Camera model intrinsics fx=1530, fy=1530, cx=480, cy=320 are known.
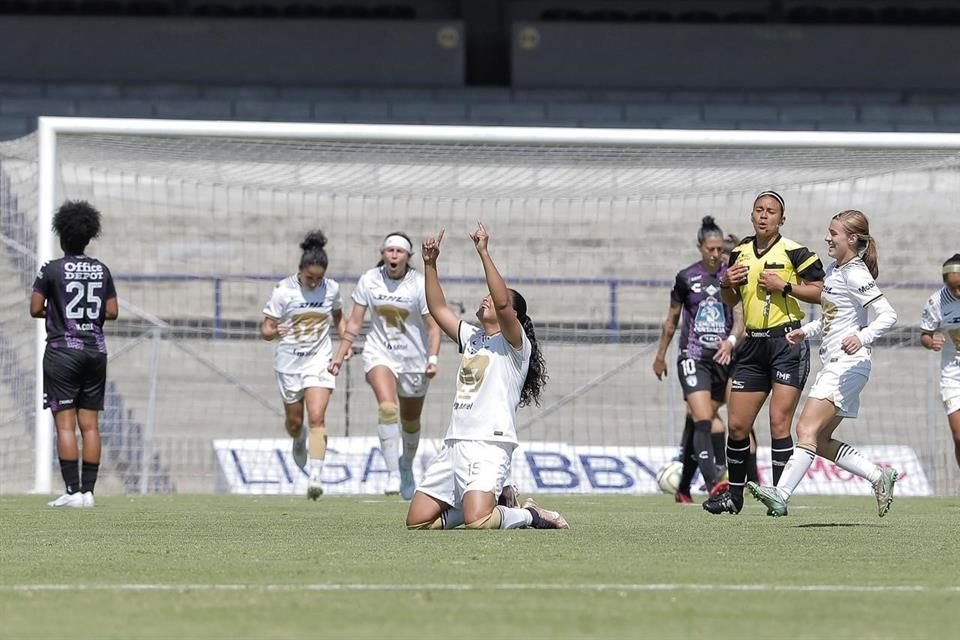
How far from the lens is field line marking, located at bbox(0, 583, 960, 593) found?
529 centimetres

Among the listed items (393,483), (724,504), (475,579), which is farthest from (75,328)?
(475,579)

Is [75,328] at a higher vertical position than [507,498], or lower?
higher

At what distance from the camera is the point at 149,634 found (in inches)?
167

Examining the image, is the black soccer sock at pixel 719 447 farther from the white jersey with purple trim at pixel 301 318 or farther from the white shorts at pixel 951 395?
the white jersey with purple trim at pixel 301 318

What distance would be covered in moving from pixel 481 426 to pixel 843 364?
2.27m

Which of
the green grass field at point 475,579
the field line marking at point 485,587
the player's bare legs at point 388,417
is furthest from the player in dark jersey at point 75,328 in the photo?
the field line marking at point 485,587

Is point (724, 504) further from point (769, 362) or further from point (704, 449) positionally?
point (704, 449)

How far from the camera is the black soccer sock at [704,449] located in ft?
39.1

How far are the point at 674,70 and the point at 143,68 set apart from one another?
28.2ft

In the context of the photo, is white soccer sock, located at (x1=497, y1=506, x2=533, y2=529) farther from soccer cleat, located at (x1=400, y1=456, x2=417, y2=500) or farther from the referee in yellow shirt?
soccer cleat, located at (x1=400, y1=456, x2=417, y2=500)

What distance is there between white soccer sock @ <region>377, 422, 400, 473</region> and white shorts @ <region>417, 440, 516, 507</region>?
4540 millimetres

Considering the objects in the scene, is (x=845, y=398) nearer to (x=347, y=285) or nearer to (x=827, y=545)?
(x=827, y=545)

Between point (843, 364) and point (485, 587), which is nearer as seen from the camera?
point (485, 587)

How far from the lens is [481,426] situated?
8.45 meters
